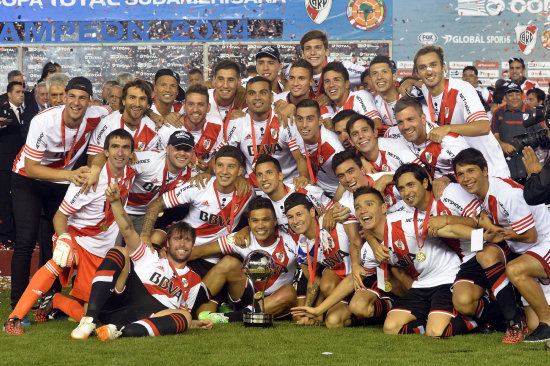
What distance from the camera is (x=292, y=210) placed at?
5570 millimetres

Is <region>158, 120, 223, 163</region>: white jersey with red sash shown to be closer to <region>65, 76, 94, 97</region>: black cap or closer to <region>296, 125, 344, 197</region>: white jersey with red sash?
<region>296, 125, 344, 197</region>: white jersey with red sash

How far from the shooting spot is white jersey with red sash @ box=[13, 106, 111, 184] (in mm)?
5789

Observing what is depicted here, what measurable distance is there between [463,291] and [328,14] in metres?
6.51

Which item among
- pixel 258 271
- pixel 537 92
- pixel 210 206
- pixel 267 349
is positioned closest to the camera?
pixel 267 349

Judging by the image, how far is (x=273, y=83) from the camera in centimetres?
725

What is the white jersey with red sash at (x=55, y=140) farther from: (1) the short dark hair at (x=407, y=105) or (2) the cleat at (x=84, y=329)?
(1) the short dark hair at (x=407, y=105)

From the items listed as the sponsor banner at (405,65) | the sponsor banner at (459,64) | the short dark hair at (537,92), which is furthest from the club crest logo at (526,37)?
the sponsor banner at (405,65)

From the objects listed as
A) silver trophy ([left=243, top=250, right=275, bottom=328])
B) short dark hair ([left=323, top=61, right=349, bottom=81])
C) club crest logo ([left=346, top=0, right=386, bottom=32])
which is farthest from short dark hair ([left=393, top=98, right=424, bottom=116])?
club crest logo ([left=346, top=0, right=386, bottom=32])

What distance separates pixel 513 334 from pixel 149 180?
10.3ft

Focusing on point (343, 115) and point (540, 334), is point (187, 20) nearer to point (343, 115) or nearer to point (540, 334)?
point (343, 115)

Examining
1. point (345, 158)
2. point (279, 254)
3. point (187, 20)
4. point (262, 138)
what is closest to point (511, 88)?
point (262, 138)

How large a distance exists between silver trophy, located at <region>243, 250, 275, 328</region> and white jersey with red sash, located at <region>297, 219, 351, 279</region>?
1.44 ft

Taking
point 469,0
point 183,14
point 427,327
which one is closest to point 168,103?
point 427,327

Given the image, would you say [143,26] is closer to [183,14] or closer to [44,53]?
[183,14]
